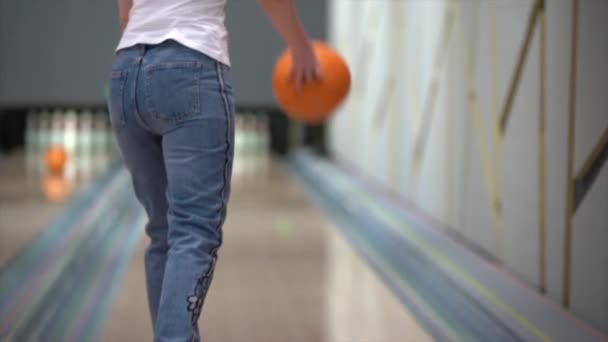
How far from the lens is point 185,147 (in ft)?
5.07

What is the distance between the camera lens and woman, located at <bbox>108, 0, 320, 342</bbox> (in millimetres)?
1546

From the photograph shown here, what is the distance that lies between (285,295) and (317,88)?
1.20 m

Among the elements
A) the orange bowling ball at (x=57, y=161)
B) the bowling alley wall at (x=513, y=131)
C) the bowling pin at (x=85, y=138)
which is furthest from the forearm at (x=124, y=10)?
the bowling pin at (x=85, y=138)

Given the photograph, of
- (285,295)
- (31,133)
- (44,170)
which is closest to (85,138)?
(31,133)

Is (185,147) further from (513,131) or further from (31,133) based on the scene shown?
(31,133)

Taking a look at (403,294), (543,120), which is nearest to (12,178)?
(403,294)

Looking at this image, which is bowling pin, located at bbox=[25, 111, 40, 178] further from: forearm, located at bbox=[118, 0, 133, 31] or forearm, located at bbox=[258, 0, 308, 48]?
forearm, located at bbox=[258, 0, 308, 48]

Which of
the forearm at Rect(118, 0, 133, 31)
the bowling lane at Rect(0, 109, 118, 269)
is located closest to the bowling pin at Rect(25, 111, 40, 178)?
the bowling lane at Rect(0, 109, 118, 269)

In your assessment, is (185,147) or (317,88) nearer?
(185,147)

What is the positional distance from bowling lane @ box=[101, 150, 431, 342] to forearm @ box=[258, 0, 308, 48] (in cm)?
101

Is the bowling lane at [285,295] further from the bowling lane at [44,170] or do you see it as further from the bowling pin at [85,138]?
the bowling pin at [85,138]

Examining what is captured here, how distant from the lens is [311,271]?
11.5 feet

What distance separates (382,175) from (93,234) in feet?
6.52

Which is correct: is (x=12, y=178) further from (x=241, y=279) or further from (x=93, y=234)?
(x=241, y=279)
